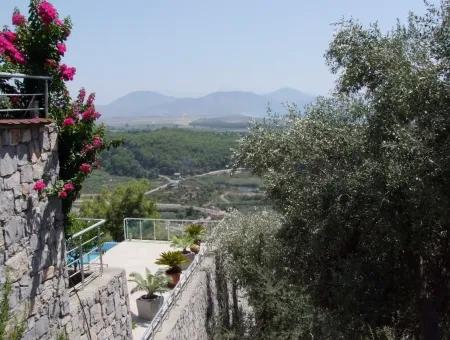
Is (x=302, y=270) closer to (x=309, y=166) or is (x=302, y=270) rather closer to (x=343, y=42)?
(x=309, y=166)

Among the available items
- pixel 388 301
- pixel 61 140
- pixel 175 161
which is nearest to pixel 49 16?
pixel 61 140

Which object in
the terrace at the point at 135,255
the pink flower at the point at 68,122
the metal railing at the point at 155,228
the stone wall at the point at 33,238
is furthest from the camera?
the metal railing at the point at 155,228

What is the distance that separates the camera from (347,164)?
842 cm

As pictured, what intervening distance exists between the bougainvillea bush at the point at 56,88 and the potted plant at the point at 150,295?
15.7ft

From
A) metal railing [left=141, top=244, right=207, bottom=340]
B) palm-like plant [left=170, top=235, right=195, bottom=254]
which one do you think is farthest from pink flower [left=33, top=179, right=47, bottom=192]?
palm-like plant [left=170, top=235, right=195, bottom=254]

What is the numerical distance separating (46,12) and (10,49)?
0.60 meters

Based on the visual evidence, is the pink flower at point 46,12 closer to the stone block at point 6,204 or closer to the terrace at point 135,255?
the stone block at point 6,204

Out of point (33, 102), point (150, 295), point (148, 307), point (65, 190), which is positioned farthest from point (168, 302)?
point (33, 102)

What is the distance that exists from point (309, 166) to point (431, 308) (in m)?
3.22

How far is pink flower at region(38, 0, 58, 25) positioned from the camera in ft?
18.1

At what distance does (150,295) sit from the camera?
10.6 metres

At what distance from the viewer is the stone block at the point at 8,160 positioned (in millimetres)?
4754

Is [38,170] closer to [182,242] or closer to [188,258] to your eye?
[188,258]

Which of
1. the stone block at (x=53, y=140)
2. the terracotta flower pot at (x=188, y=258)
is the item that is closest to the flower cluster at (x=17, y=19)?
the stone block at (x=53, y=140)
